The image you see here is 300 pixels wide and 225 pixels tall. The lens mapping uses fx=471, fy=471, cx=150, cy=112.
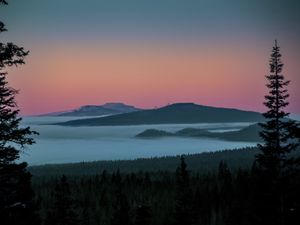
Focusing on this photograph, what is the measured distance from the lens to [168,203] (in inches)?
4867

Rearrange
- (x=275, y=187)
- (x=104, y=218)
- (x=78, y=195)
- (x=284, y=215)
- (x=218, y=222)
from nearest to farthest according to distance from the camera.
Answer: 1. (x=284, y=215)
2. (x=275, y=187)
3. (x=218, y=222)
4. (x=104, y=218)
5. (x=78, y=195)

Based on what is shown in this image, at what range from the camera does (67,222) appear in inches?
1468

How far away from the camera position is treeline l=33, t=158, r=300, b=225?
3531 centimetres

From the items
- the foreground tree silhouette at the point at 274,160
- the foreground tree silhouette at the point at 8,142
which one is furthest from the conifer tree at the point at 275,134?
the foreground tree silhouette at the point at 8,142

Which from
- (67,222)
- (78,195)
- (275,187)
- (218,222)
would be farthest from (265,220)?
(78,195)

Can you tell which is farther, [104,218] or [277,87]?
[104,218]

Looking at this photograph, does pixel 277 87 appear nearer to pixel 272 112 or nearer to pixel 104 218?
pixel 272 112

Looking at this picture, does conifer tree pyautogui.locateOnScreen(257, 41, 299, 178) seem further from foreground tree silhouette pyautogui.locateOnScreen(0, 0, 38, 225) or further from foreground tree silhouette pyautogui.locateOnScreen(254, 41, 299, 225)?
foreground tree silhouette pyautogui.locateOnScreen(0, 0, 38, 225)

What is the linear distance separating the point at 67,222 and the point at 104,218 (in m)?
80.4

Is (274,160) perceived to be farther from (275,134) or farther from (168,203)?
(168,203)

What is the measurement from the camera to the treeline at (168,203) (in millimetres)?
35312

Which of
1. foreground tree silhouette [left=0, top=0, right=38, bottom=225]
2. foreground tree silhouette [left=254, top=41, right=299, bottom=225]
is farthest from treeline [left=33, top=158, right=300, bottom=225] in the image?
foreground tree silhouette [left=0, top=0, right=38, bottom=225]

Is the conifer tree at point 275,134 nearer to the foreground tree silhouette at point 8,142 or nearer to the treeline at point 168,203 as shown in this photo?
the treeline at point 168,203

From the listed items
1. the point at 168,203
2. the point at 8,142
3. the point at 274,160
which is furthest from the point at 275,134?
the point at 168,203
